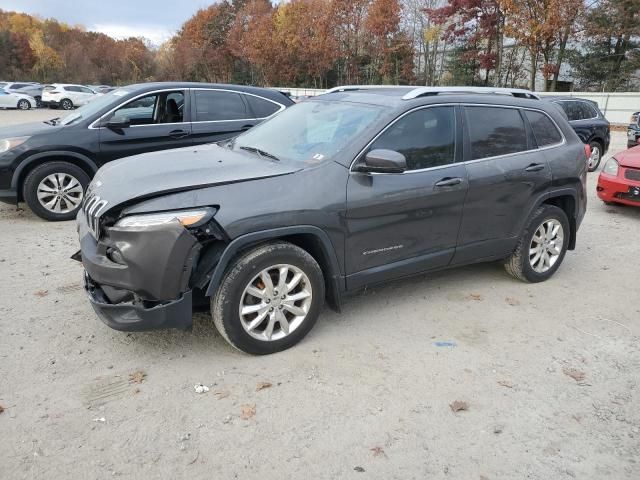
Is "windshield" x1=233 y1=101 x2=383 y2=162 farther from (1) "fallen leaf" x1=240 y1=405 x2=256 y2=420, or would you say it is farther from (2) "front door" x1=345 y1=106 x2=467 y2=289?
(1) "fallen leaf" x1=240 y1=405 x2=256 y2=420

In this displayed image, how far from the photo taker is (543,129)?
4.96 metres

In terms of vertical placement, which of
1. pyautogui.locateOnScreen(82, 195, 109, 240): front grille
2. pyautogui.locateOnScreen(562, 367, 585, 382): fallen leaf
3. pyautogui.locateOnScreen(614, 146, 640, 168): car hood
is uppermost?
pyautogui.locateOnScreen(82, 195, 109, 240): front grille

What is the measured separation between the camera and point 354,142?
3.82 meters

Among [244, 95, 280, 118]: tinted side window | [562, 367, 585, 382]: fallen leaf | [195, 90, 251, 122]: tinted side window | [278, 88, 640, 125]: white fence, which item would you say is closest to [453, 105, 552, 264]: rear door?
[562, 367, 585, 382]: fallen leaf

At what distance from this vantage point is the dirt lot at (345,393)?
2.69m

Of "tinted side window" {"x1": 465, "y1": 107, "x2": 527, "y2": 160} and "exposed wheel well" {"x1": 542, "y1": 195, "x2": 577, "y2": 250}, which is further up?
"tinted side window" {"x1": 465, "y1": 107, "x2": 527, "y2": 160}

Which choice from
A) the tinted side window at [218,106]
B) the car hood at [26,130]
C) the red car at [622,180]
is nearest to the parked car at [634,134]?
the red car at [622,180]

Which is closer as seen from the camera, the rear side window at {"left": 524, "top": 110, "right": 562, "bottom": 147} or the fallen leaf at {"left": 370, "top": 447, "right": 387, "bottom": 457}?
the fallen leaf at {"left": 370, "top": 447, "right": 387, "bottom": 457}

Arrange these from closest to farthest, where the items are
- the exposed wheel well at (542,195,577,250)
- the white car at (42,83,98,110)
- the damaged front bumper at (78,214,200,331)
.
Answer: the damaged front bumper at (78,214,200,331), the exposed wheel well at (542,195,577,250), the white car at (42,83,98,110)

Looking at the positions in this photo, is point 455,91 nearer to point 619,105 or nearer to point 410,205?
→ point 410,205

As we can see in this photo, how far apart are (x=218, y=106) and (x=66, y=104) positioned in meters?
28.9

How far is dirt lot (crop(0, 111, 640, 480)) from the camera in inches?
106

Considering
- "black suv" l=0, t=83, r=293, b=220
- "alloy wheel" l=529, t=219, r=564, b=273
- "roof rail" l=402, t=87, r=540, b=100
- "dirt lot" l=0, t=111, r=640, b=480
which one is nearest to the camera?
"dirt lot" l=0, t=111, r=640, b=480

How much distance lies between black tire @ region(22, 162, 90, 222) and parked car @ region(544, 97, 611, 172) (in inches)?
403
